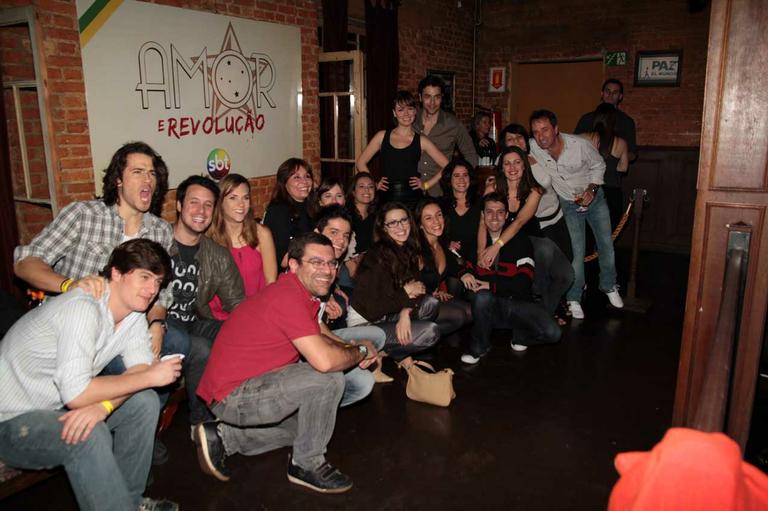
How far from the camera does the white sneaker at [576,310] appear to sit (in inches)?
202

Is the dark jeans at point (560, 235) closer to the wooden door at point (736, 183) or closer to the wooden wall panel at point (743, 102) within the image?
the wooden door at point (736, 183)

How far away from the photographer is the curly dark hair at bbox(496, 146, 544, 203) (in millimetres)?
4605

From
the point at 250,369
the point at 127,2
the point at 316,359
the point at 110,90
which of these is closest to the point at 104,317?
the point at 250,369

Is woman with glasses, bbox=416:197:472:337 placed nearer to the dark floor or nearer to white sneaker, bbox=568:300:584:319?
the dark floor

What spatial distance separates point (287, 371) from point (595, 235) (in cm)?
348

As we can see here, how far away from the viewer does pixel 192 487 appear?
2.82 meters

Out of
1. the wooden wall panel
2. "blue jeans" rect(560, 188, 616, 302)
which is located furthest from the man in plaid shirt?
"blue jeans" rect(560, 188, 616, 302)

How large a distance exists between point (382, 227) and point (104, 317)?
1936 millimetres

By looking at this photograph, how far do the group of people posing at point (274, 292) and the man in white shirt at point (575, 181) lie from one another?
16 mm

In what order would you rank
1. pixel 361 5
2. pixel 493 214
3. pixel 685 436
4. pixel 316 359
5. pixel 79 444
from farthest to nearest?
pixel 361 5, pixel 493 214, pixel 316 359, pixel 79 444, pixel 685 436

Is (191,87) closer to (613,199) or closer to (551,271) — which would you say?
(551,271)

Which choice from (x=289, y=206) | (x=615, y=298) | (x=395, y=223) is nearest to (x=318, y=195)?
(x=289, y=206)

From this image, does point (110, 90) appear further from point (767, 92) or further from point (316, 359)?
point (767, 92)

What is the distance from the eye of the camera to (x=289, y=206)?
4.29 metres
